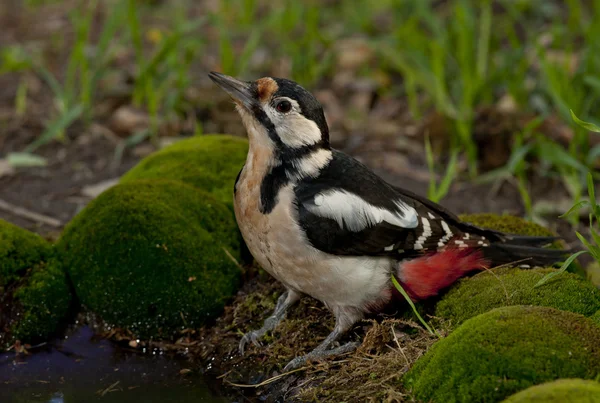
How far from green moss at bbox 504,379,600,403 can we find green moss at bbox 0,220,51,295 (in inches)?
102

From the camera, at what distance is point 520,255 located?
417 cm

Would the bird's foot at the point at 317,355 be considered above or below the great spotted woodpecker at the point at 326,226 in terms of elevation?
below

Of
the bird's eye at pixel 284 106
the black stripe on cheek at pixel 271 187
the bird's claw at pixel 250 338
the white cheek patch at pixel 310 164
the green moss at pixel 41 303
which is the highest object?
the bird's eye at pixel 284 106

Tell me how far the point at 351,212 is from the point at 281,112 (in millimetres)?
579

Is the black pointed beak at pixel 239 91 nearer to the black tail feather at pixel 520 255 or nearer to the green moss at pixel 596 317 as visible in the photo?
the black tail feather at pixel 520 255

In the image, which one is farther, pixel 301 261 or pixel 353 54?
pixel 353 54

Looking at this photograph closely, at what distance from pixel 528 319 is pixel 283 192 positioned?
4.17ft

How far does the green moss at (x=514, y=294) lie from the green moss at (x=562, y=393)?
847mm

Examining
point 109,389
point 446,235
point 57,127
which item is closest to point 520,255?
point 446,235

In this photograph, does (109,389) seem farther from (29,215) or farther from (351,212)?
(29,215)

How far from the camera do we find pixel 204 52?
8.26 metres

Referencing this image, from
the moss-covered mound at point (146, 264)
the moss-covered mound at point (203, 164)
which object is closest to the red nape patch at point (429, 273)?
the moss-covered mound at point (146, 264)

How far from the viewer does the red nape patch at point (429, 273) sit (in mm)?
3994

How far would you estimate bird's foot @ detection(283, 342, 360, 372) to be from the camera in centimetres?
384
